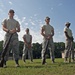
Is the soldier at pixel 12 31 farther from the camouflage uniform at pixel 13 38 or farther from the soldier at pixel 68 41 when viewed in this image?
the soldier at pixel 68 41

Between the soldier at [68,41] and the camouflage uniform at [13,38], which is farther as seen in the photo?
the soldier at [68,41]

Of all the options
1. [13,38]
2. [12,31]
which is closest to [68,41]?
[13,38]

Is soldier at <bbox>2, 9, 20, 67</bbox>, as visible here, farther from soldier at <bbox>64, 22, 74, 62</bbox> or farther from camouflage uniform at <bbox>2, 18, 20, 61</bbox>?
soldier at <bbox>64, 22, 74, 62</bbox>

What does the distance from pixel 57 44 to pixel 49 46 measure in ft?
454

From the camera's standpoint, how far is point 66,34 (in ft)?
47.2

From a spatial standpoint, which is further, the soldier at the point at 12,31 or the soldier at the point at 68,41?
the soldier at the point at 68,41

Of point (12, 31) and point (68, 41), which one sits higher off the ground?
point (12, 31)

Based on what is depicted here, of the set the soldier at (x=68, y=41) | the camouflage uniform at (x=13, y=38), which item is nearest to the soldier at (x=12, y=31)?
the camouflage uniform at (x=13, y=38)

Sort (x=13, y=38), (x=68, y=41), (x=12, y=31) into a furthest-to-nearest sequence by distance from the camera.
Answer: (x=68, y=41) < (x=13, y=38) < (x=12, y=31)

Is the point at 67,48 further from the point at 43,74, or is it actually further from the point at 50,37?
the point at 43,74

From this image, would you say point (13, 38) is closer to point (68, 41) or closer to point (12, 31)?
point (12, 31)

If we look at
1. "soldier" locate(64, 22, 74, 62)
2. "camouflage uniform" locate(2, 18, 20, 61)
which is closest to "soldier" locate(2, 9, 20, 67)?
"camouflage uniform" locate(2, 18, 20, 61)

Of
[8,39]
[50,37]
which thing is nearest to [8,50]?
[8,39]

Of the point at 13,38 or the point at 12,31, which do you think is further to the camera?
the point at 13,38
